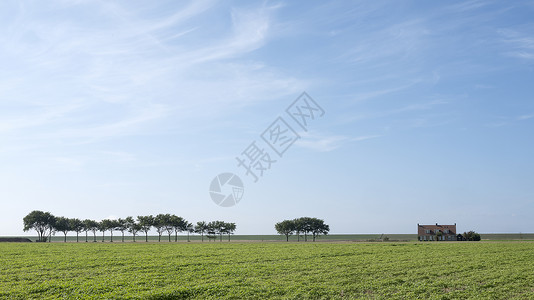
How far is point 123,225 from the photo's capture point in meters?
159

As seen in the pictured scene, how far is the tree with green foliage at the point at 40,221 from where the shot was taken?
491 ft

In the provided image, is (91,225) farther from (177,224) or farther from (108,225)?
(177,224)

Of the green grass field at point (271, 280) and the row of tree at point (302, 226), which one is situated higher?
the green grass field at point (271, 280)

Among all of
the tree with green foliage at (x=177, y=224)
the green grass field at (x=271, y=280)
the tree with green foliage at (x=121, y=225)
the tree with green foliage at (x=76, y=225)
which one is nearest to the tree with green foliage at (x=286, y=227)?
the tree with green foliage at (x=177, y=224)

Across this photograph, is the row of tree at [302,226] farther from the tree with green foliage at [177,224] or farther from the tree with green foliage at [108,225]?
the tree with green foliage at [108,225]

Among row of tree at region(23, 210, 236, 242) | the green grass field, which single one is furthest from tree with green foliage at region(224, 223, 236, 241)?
the green grass field

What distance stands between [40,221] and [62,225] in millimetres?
9025

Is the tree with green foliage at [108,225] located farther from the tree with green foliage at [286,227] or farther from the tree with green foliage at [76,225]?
the tree with green foliage at [286,227]

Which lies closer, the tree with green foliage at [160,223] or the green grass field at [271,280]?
the green grass field at [271,280]

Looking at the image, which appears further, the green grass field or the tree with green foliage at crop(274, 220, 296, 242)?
the tree with green foliage at crop(274, 220, 296, 242)

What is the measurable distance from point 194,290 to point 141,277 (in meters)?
6.22

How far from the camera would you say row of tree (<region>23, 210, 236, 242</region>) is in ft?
495

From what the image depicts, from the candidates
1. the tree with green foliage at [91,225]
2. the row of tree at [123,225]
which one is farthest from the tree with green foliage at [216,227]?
the tree with green foliage at [91,225]

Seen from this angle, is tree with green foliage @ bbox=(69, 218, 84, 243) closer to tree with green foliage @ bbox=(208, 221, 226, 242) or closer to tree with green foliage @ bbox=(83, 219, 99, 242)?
tree with green foliage @ bbox=(83, 219, 99, 242)
